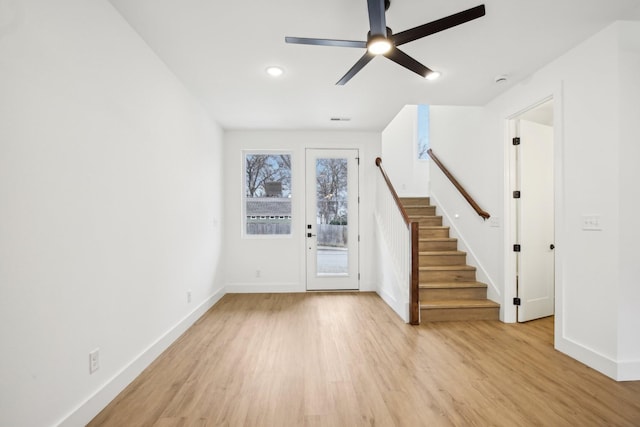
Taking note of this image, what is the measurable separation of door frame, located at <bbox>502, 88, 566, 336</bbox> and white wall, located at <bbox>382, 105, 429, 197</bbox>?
9.91ft

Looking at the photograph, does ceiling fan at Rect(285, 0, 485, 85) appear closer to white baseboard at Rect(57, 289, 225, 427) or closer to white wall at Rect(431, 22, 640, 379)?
white wall at Rect(431, 22, 640, 379)

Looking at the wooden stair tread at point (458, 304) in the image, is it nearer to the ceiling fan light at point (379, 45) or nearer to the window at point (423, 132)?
the ceiling fan light at point (379, 45)

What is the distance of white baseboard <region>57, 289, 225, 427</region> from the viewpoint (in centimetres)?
166

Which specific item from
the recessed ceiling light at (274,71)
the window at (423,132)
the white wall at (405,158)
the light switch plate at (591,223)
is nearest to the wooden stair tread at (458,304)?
the light switch plate at (591,223)

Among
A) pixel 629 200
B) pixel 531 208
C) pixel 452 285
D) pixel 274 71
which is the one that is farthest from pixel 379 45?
pixel 452 285

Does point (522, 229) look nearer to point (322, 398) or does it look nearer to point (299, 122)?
point (322, 398)

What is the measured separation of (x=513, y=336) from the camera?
2.98 meters

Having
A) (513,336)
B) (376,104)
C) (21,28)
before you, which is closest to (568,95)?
(376,104)

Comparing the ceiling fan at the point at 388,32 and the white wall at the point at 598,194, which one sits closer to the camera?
the ceiling fan at the point at 388,32

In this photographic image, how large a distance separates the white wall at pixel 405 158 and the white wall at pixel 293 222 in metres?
1.80

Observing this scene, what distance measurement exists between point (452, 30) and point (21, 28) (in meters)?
2.56

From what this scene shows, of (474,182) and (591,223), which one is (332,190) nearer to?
(474,182)

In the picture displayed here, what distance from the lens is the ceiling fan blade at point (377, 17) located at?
1.64 meters

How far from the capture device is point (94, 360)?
179cm
